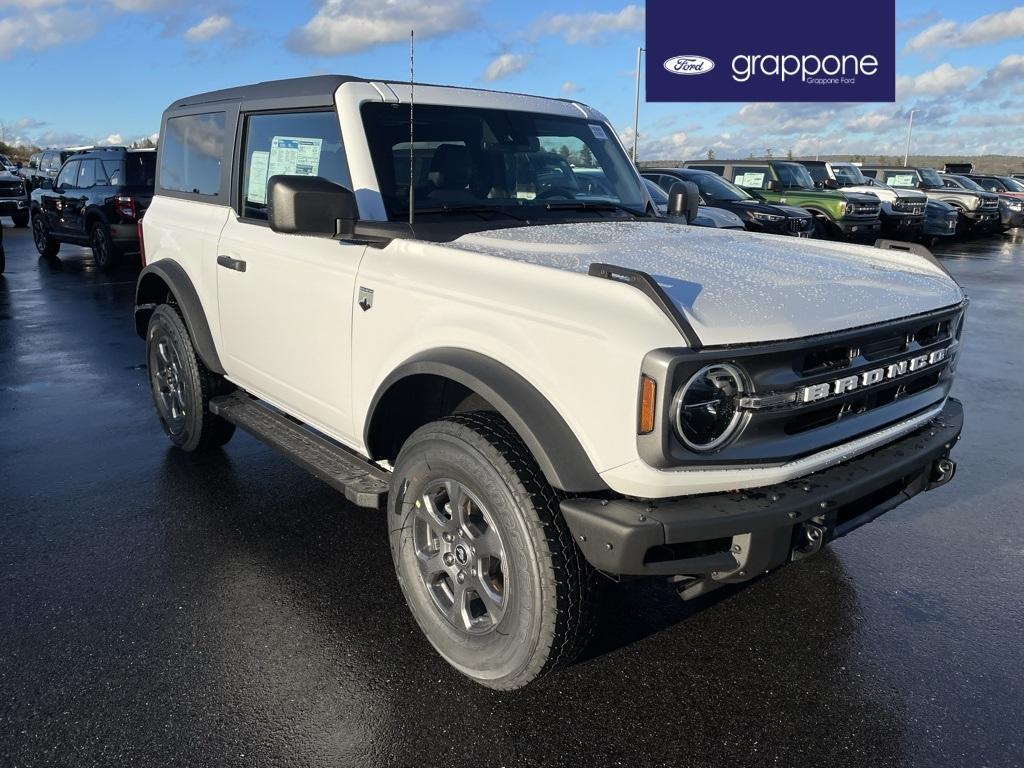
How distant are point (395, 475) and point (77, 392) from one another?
460cm

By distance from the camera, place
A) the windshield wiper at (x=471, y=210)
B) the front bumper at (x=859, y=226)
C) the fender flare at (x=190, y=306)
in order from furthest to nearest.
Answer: the front bumper at (x=859, y=226)
the fender flare at (x=190, y=306)
the windshield wiper at (x=471, y=210)

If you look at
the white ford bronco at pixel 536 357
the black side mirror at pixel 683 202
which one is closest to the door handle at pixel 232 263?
the white ford bronco at pixel 536 357

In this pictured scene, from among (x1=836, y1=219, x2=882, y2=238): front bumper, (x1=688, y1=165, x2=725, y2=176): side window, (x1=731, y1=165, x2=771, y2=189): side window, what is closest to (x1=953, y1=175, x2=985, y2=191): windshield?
(x1=836, y1=219, x2=882, y2=238): front bumper

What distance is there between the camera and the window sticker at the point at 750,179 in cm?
1775

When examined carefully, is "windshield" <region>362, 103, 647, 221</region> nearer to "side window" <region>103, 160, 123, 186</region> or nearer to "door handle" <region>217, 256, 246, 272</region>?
"door handle" <region>217, 256, 246, 272</region>

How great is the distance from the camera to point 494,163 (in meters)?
3.79

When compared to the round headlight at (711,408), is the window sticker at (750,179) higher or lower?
higher

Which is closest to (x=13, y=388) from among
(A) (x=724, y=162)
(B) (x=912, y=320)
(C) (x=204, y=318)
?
(C) (x=204, y=318)

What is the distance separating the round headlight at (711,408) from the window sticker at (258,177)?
257 cm

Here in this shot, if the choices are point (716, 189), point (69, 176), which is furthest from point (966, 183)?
point (69, 176)

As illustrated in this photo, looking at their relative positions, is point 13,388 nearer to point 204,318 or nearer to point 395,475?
point 204,318

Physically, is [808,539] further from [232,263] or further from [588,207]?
[232,263]

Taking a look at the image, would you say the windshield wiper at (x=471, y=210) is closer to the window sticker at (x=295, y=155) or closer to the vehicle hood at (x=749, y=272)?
the vehicle hood at (x=749, y=272)

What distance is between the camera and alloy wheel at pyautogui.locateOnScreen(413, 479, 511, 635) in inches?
107
